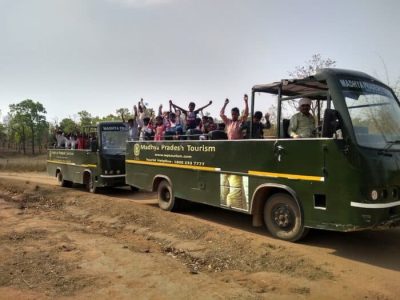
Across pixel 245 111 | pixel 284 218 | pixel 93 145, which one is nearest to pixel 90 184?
pixel 93 145

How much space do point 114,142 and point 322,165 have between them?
31.2ft

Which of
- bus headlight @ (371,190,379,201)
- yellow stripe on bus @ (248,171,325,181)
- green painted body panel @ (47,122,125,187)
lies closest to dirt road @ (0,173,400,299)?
bus headlight @ (371,190,379,201)

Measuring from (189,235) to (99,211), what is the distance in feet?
13.3

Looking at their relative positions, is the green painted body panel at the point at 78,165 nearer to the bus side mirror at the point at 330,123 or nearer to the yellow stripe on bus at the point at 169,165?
the yellow stripe on bus at the point at 169,165

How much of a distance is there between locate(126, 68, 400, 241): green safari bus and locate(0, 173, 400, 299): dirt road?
1.97 feet

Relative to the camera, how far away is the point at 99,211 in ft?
37.3

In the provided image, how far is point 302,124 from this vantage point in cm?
726

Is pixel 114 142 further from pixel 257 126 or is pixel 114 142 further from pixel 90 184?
pixel 257 126

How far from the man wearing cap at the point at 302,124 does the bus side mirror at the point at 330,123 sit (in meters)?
0.74

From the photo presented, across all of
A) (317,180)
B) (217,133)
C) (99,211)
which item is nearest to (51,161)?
(99,211)

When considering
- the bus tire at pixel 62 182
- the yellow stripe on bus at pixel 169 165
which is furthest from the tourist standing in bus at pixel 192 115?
the bus tire at pixel 62 182

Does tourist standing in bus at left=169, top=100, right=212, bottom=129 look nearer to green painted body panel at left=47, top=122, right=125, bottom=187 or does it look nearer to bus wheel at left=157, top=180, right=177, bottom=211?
bus wheel at left=157, top=180, right=177, bottom=211

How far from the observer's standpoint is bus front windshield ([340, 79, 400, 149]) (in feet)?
21.1

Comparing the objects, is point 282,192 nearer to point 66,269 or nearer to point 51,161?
point 66,269
